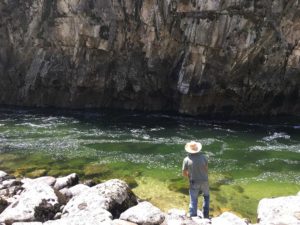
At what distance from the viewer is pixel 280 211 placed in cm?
1341

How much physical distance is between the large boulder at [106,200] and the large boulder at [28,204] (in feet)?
2.97

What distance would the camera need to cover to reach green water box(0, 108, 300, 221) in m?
19.2

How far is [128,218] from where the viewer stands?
526 inches

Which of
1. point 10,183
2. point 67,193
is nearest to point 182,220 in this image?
point 67,193

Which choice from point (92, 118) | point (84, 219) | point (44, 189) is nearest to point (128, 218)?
point (84, 219)

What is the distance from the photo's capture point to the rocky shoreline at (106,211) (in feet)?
42.6

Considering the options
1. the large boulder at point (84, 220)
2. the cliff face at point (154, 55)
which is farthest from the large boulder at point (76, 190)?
the cliff face at point (154, 55)

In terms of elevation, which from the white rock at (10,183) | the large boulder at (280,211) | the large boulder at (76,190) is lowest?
the white rock at (10,183)

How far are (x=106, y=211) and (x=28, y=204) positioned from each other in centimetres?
282

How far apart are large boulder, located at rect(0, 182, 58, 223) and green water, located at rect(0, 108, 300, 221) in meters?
4.78

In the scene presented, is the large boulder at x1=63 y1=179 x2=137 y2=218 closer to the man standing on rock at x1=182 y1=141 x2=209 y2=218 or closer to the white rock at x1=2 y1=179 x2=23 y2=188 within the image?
the man standing on rock at x1=182 y1=141 x2=209 y2=218

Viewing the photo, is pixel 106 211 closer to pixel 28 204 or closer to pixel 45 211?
pixel 45 211

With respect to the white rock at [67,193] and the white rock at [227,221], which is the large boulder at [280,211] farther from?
the white rock at [67,193]

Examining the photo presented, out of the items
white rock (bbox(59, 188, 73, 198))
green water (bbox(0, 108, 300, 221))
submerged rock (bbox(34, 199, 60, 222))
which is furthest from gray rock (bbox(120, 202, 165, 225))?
green water (bbox(0, 108, 300, 221))
